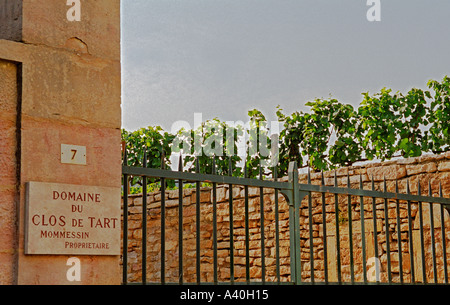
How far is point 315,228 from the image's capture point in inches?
328

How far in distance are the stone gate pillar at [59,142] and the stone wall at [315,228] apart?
2.81 meters

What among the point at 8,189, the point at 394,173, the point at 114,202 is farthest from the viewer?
the point at 394,173

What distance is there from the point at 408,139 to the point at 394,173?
7.56 meters

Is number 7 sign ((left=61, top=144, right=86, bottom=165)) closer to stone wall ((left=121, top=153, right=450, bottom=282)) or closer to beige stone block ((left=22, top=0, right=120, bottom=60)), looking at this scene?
beige stone block ((left=22, top=0, right=120, bottom=60))

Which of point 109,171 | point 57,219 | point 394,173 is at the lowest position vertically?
point 57,219

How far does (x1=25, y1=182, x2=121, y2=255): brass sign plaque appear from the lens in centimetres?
322

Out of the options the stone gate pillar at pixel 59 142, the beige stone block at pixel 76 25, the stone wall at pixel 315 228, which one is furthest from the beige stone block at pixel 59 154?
the stone wall at pixel 315 228

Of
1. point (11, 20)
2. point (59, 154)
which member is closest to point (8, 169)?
point (59, 154)

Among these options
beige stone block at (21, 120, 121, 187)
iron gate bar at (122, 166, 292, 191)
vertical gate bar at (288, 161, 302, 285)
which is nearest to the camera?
beige stone block at (21, 120, 121, 187)

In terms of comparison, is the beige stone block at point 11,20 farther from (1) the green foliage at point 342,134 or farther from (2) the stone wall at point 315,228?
(1) the green foliage at point 342,134

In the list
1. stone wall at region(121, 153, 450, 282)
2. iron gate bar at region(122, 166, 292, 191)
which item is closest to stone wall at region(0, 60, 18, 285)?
iron gate bar at region(122, 166, 292, 191)

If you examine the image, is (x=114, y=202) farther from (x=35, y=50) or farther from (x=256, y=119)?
(x=256, y=119)
